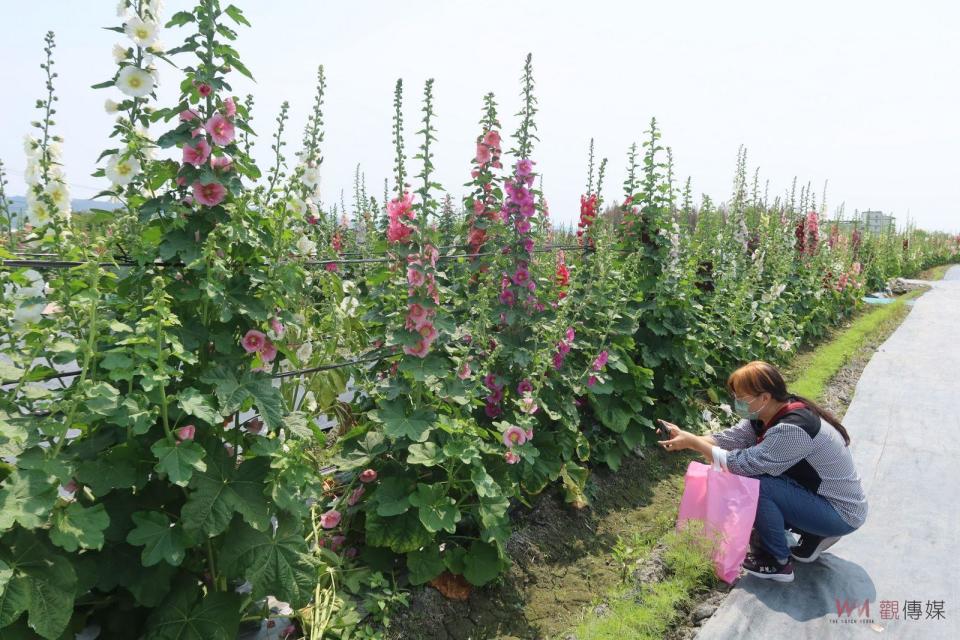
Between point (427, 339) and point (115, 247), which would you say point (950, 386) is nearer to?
point (427, 339)

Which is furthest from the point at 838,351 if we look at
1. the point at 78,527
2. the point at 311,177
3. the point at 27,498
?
the point at 27,498

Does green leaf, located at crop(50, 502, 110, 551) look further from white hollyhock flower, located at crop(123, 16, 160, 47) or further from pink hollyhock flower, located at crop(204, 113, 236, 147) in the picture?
white hollyhock flower, located at crop(123, 16, 160, 47)

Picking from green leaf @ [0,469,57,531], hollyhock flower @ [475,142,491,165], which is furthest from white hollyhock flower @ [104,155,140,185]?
hollyhock flower @ [475,142,491,165]

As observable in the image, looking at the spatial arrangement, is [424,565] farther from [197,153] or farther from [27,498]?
[197,153]

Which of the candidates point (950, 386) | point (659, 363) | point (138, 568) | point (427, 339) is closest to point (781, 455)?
point (659, 363)

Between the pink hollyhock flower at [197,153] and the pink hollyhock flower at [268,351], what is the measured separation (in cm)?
63

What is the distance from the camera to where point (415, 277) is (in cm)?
266

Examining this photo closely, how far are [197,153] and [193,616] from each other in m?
1.47

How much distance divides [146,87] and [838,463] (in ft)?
11.0

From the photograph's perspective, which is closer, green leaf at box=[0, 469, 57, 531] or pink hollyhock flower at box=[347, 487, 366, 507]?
green leaf at box=[0, 469, 57, 531]

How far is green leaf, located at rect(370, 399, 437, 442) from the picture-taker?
8.45 feet

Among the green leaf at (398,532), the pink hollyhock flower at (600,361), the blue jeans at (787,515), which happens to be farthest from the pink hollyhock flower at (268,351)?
the blue jeans at (787,515)

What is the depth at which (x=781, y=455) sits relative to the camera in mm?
3092

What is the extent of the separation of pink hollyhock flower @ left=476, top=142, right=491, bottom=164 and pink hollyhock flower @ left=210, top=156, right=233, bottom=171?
181cm
